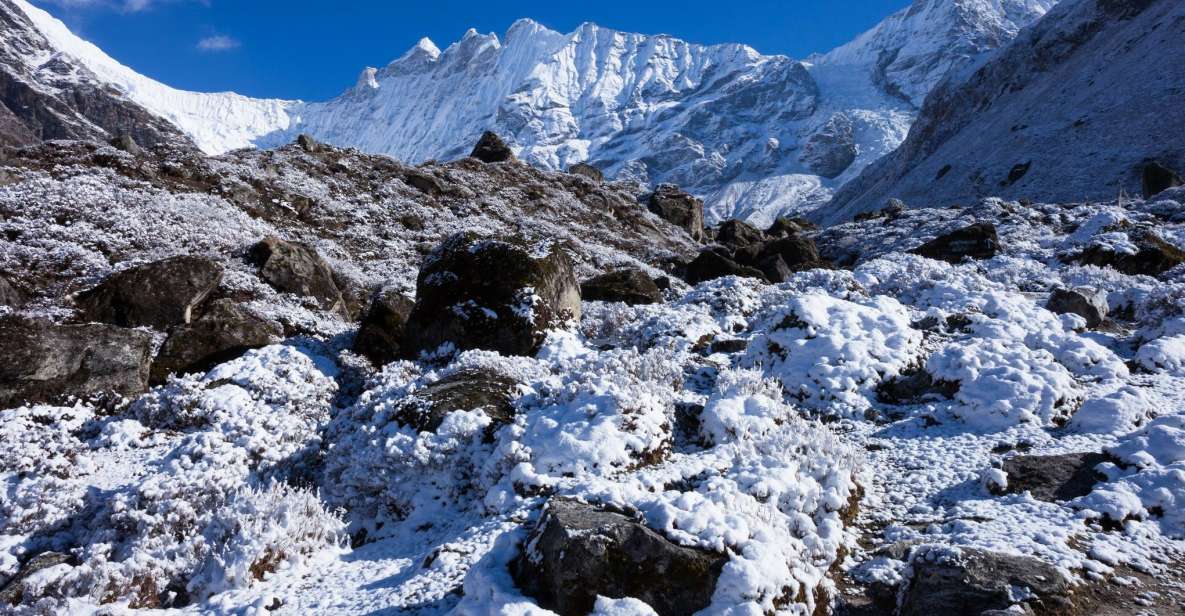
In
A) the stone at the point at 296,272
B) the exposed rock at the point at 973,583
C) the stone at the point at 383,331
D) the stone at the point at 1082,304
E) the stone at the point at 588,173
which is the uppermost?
the stone at the point at 588,173

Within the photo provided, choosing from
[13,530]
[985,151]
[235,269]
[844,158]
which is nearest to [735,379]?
[13,530]

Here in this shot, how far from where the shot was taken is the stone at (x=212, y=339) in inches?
497

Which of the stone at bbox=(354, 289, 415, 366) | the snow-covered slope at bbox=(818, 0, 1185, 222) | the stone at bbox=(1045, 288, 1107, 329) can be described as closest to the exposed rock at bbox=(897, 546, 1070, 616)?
the stone at bbox=(354, 289, 415, 366)

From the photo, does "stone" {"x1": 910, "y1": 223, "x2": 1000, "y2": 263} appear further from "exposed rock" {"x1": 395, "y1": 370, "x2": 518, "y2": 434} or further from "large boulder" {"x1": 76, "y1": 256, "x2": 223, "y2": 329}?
"large boulder" {"x1": 76, "y1": 256, "x2": 223, "y2": 329}

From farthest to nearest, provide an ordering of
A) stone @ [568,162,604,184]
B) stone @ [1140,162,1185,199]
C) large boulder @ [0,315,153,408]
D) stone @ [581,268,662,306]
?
stone @ [568,162,604,184]
stone @ [1140,162,1185,199]
stone @ [581,268,662,306]
large boulder @ [0,315,153,408]

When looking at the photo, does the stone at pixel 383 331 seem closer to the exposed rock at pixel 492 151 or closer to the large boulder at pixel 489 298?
the large boulder at pixel 489 298

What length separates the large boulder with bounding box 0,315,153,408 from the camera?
35.4 feet

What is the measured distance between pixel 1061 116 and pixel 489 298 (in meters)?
66.6

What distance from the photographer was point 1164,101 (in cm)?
4984

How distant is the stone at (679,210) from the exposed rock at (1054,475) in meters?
44.4

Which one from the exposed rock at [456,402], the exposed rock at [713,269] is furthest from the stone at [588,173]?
the exposed rock at [456,402]

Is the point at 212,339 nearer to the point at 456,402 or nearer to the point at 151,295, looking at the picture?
the point at 151,295

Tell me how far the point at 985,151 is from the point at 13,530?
75.3m

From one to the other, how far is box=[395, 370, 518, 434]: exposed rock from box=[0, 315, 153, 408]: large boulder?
582cm
